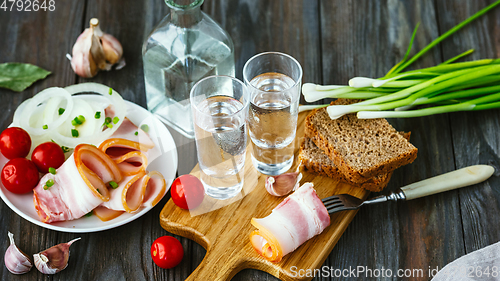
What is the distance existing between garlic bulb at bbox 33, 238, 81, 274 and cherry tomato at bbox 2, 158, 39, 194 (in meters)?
0.26

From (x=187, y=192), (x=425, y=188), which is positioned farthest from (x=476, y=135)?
(x=187, y=192)

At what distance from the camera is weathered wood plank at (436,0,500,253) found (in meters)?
1.78

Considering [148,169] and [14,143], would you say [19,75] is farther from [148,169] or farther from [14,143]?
[148,169]

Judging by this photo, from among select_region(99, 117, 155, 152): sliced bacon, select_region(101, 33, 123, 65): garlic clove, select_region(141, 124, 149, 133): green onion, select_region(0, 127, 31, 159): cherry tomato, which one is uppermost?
select_region(101, 33, 123, 65): garlic clove

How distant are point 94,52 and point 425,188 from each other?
158cm

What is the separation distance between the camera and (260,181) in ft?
5.96

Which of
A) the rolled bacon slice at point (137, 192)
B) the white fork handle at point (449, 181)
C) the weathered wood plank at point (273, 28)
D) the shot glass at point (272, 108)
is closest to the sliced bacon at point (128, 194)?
the rolled bacon slice at point (137, 192)

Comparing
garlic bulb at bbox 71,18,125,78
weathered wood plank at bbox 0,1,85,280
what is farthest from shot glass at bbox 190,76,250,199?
weathered wood plank at bbox 0,1,85,280

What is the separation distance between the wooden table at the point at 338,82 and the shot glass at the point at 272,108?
1.16 ft

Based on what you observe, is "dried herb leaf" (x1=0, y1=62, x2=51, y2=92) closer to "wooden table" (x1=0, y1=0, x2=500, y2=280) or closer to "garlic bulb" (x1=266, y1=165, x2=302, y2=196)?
"wooden table" (x1=0, y1=0, x2=500, y2=280)

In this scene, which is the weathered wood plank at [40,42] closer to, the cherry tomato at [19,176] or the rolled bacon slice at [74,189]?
the cherry tomato at [19,176]

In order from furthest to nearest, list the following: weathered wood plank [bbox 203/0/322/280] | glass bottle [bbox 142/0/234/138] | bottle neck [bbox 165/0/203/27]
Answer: weathered wood plank [bbox 203/0/322/280] < glass bottle [bbox 142/0/234/138] < bottle neck [bbox 165/0/203/27]

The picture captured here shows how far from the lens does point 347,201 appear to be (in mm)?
1694

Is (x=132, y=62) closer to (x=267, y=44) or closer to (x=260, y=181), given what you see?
(x=267, y=44)
